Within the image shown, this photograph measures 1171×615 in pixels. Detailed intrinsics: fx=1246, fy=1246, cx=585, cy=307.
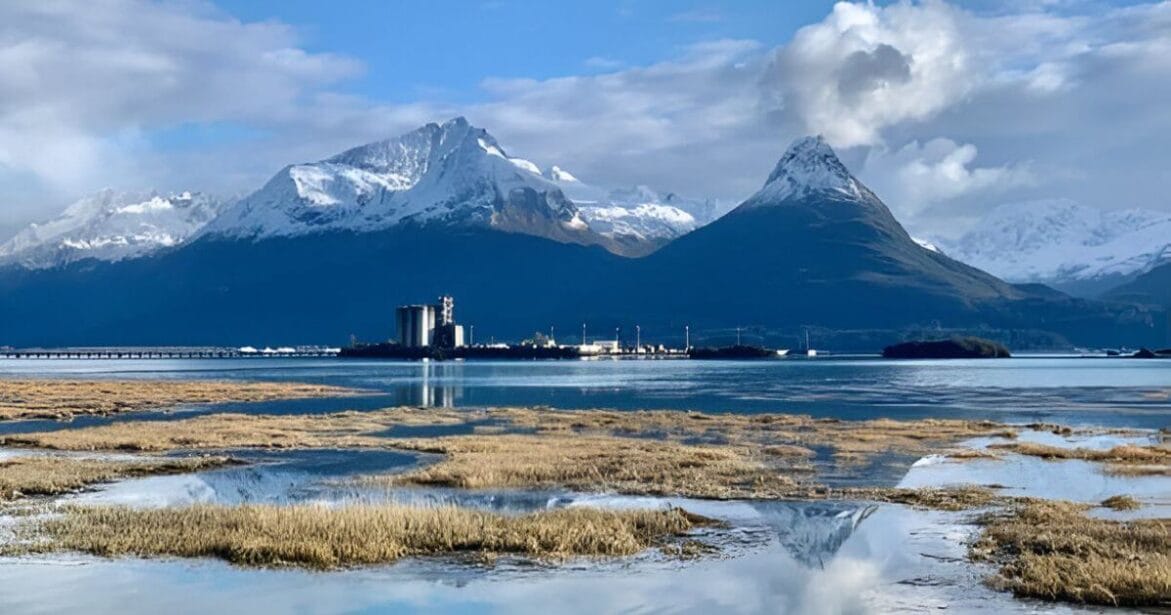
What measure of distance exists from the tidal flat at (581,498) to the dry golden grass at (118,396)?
25361 mm

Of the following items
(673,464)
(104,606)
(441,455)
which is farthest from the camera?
(441,455)

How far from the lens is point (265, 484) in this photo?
5853 cm

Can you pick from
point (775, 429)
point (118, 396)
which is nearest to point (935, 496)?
point (775, 429)

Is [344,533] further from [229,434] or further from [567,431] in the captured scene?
[567,431]

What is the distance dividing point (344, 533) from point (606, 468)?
24.1 metres

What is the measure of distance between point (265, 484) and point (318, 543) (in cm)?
2015

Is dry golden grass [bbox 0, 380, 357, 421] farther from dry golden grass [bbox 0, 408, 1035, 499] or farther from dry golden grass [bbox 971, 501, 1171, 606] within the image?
dry golden grass [bbox 971, 501, 1171, 606]

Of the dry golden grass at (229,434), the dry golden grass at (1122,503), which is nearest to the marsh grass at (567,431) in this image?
the dry golden grass at (229,434)

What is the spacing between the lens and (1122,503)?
51.1 meters

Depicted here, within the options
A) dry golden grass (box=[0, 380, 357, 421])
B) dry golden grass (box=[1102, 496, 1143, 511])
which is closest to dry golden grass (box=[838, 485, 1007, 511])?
dry golden grass (box=[1102, 496, 1143, 511])

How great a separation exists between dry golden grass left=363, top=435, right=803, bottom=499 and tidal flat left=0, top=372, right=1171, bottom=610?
0.19m

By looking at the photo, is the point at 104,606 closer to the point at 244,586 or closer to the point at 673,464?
the point at 244,586

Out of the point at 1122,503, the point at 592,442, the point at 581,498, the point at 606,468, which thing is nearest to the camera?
the point at 1122,503

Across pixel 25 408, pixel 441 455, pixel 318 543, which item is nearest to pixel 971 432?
pixel 441 455
